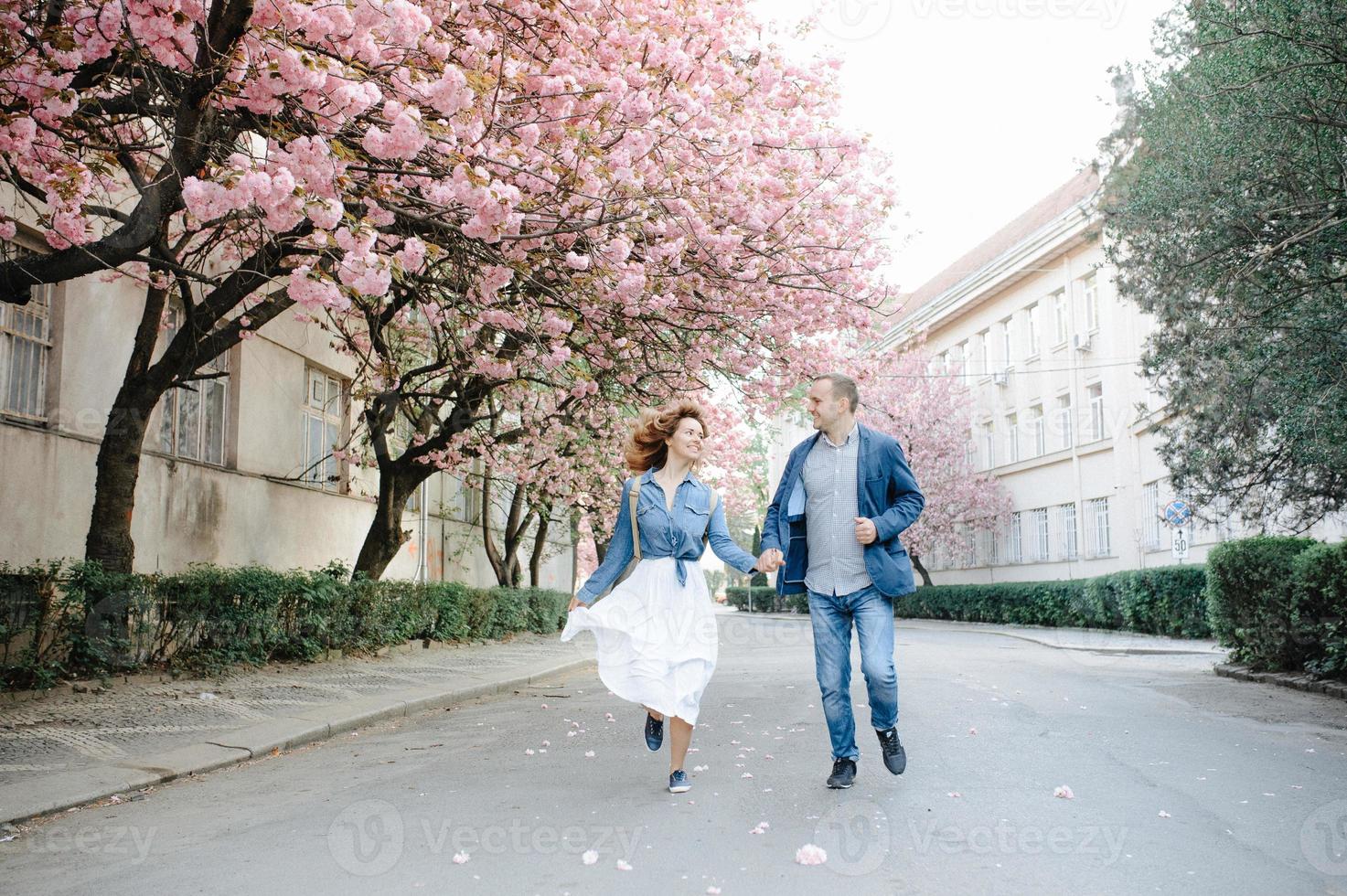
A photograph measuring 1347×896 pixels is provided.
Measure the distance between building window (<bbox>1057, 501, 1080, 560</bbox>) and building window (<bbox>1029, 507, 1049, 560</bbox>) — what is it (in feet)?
3.69

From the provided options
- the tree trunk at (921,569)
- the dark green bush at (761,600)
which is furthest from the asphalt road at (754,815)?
the dark green bush at (761,600)

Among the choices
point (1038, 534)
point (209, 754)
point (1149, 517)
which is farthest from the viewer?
point (1038, 534)

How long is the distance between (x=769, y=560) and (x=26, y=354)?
9.54 m

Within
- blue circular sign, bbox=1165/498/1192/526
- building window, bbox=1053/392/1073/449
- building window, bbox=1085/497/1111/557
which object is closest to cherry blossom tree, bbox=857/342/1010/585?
building window, bbox=1053/392/1073/449

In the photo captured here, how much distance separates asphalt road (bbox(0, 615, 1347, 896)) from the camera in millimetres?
4160

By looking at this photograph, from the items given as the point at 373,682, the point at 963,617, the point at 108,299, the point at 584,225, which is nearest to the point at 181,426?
the point at 108,299

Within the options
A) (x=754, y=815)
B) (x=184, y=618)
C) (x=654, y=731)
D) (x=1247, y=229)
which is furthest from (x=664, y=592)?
(x=1247, y=229)

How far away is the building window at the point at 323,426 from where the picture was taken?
61.7 feet

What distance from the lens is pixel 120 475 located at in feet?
35.6

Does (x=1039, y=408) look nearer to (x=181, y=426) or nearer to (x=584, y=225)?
(x=181, y=426)

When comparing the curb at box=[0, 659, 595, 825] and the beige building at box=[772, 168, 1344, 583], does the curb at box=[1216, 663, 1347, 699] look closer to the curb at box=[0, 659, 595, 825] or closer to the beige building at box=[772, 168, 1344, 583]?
the curb at box=[0, 659, 595, 825]

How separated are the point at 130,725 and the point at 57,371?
17.6 feet

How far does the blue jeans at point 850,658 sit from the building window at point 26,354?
368 inches

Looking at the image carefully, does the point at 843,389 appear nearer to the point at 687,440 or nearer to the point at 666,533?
the point at 687,440
